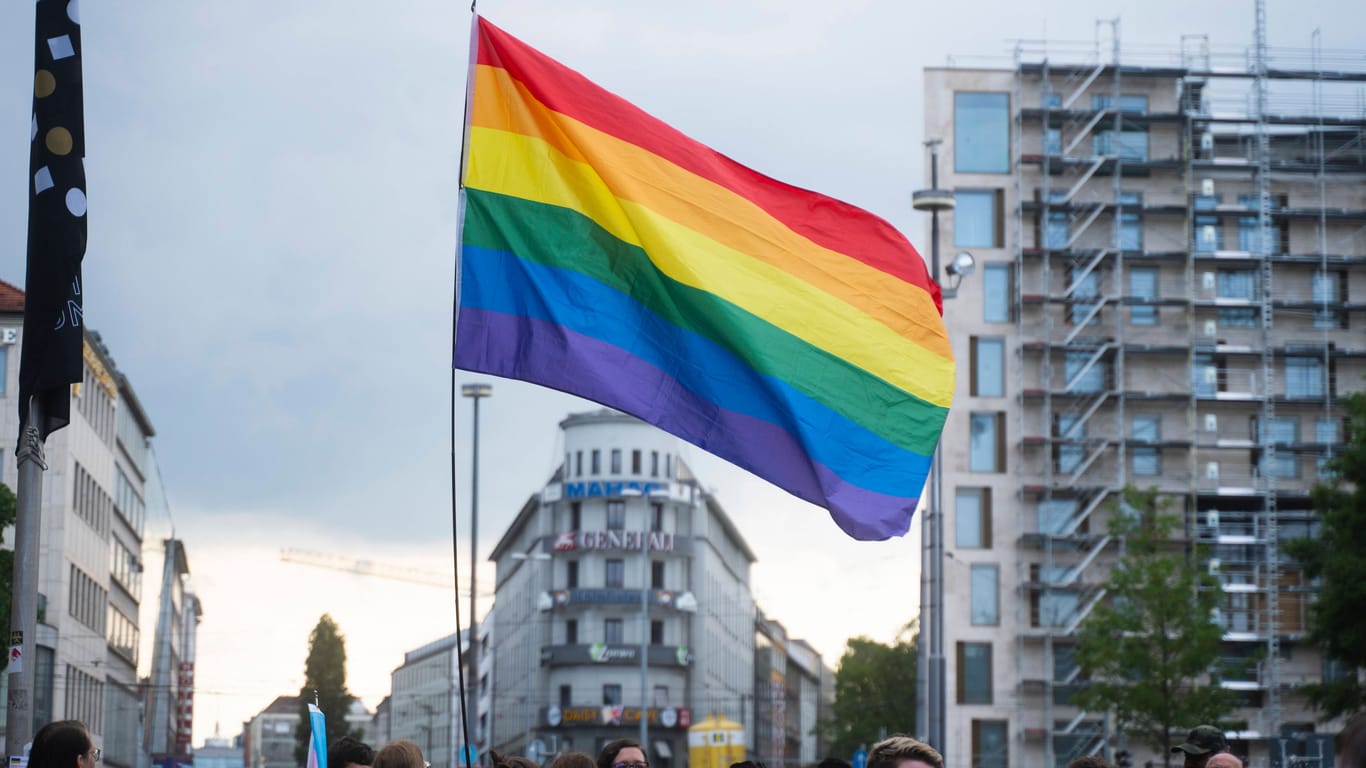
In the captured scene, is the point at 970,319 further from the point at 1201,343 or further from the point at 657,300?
the point at 657,300

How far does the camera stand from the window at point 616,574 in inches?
4478

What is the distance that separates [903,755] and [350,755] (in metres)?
4.91

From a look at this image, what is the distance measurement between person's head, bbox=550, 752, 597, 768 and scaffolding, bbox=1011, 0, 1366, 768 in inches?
3009

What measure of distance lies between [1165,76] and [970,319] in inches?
531

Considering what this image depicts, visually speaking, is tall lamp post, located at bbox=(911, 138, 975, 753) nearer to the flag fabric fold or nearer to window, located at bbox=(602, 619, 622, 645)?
the flag fabric fold

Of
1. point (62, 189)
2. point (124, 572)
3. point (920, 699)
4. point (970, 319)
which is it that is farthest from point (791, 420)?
point (124, 572)

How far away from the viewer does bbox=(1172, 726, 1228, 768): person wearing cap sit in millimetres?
10695

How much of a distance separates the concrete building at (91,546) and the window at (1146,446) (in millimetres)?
42244

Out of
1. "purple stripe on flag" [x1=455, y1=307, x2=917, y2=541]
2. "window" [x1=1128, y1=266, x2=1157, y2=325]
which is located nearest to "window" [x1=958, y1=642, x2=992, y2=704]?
"window" [x1=1128, y1=266, x2=1157, y2=325]

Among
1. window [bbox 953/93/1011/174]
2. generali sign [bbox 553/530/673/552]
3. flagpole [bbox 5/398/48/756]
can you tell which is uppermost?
window [bbox 953/93/1011/174]

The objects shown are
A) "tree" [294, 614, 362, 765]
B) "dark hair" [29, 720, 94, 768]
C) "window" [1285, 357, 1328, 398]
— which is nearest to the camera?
"dark hair" [29, 720, 94, 768]

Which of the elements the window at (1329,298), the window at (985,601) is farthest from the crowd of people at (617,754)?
the window at (1329,298)

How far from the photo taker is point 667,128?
37.7 feet

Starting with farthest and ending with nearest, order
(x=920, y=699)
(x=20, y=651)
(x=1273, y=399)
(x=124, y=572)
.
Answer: (x=124, y=572) < (x=1273, y=399) < (x=920, y=699) < (x=20, y=651)
